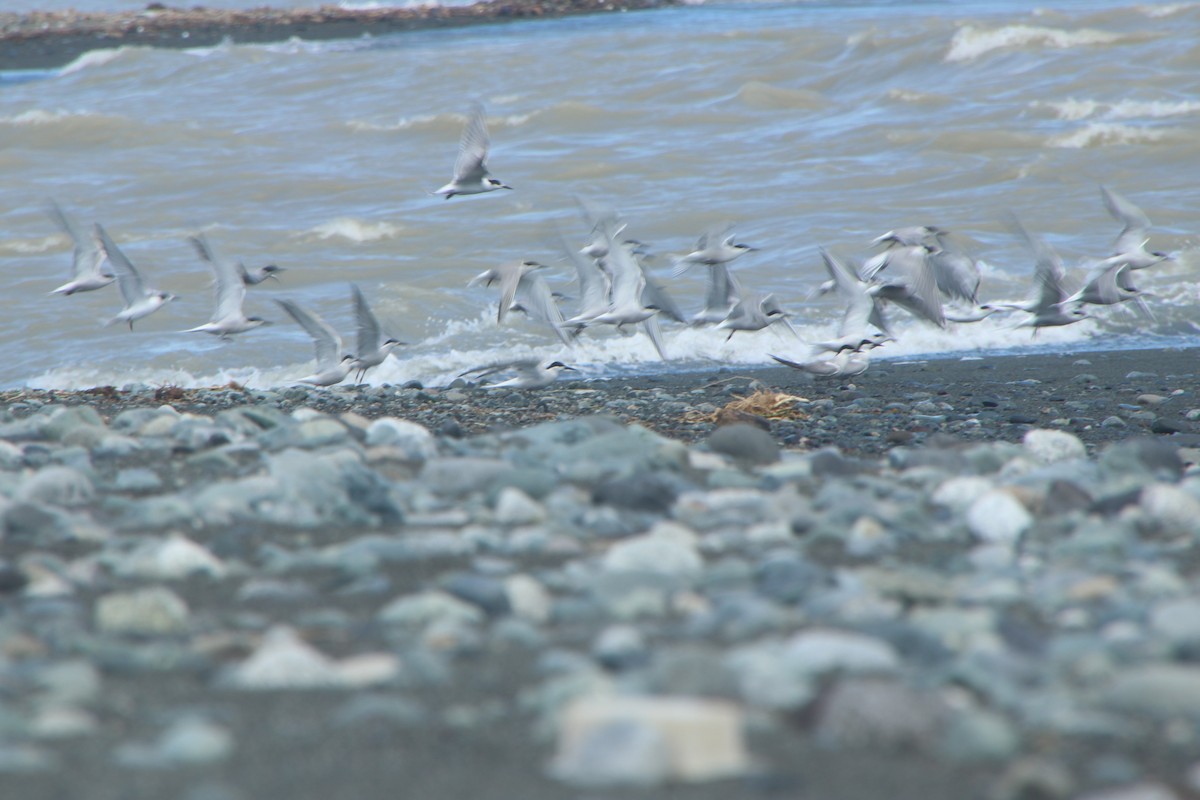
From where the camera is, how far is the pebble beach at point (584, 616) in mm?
1911

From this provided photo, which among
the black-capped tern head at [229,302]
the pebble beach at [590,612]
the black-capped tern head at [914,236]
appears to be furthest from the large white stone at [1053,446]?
the black-capped tern head at [229,302]

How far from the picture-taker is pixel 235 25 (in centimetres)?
3378

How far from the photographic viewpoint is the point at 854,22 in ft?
77.5

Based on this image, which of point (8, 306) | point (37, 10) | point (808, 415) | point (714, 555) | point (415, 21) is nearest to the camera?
point (714, 555)

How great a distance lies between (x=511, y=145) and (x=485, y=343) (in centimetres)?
726

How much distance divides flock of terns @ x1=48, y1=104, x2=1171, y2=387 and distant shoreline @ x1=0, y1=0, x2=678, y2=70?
24.2 meters

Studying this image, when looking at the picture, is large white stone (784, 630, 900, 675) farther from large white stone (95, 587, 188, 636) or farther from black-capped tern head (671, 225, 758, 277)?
black-capped tern head (671, 225, 758, 277)

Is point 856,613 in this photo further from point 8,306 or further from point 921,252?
point 8,306

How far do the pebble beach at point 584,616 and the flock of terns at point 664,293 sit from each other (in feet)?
9.05

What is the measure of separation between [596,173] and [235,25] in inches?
901

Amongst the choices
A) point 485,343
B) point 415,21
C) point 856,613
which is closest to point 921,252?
point 485,343

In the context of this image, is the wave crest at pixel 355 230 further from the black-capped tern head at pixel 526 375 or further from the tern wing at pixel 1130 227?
the tern wing at pixel 1130 227

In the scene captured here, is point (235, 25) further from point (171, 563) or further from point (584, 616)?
point (584, 616)

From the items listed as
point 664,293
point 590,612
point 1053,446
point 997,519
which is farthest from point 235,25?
point 590,612
